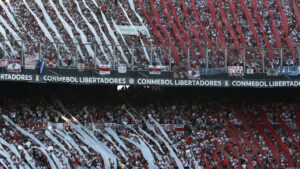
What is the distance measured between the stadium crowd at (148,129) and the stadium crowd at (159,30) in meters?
2.66

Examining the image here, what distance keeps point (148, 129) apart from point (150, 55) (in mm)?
3982

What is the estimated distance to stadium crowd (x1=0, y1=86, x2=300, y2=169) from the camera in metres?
39.8

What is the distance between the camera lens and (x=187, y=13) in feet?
157

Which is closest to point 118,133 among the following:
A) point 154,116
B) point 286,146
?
point 154,116

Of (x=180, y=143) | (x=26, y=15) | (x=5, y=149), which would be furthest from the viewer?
(x=26, y=15)

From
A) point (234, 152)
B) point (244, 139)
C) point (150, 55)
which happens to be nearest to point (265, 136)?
point (244, 139)

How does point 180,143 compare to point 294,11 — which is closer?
point 180,143

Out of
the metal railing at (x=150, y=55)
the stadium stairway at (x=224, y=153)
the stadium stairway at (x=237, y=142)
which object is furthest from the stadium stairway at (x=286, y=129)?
the stadium stairway at (x=224, y=153)

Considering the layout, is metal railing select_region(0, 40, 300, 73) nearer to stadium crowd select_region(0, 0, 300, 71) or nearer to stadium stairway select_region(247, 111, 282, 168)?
stadium crowd select_region(0, 0, 300, 71)

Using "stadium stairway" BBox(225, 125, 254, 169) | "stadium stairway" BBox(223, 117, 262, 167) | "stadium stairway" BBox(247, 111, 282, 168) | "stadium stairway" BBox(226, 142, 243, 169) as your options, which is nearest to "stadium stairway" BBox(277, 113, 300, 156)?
"stadium stairway" BBox(247, 111, 282, 168)

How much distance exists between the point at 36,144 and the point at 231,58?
11504mm

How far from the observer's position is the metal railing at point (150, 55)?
41562 mm

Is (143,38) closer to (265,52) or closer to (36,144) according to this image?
(265,52)

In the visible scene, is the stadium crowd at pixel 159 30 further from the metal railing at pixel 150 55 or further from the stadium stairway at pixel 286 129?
the stadium stairway at pixel 286 129
